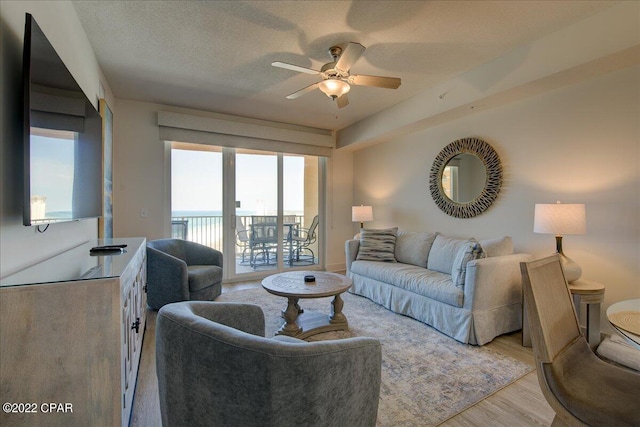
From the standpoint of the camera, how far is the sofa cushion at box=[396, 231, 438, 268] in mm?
3670

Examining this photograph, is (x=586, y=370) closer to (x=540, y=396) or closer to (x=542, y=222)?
(x=540, y=396)

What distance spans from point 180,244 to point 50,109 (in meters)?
2.55

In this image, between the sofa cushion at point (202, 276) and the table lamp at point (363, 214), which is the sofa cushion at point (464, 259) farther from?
the sofa cushion at point (202, 276)

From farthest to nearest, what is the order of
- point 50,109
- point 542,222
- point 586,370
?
point 542,222
point 50,109
point 586,370

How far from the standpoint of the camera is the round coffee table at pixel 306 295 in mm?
2523

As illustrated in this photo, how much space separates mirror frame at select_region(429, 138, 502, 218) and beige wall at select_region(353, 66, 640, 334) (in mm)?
74

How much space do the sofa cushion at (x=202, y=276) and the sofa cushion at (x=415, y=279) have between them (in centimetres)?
176

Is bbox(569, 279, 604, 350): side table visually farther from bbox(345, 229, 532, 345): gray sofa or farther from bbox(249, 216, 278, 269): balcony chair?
bbox(249, 216, 278, 269): balcony chair

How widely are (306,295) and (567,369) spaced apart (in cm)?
167

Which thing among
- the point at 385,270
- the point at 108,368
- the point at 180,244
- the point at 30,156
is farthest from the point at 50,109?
the point at 385,270

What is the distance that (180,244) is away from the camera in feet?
12.3

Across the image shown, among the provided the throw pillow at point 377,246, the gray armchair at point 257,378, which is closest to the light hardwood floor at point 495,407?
the gray armchair at point 257,378

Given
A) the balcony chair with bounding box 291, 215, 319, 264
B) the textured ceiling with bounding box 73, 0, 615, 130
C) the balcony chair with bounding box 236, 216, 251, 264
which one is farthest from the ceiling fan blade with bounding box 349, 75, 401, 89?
the balcony chair with bounding box 291, 215, 319, 264

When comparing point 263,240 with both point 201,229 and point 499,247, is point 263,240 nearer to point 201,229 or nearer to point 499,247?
point 201,229
